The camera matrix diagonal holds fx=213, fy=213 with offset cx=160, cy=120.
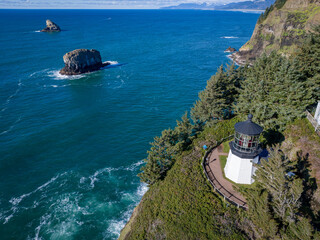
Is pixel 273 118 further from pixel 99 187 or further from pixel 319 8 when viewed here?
pixel 319 8

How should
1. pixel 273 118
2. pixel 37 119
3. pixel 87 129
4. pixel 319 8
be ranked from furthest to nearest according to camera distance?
pixel 319 8 → pixel 37 119 → pixel 87 129 → pixel 273 118

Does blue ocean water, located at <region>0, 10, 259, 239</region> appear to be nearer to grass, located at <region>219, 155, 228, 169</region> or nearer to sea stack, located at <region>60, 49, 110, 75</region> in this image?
sea stack, located at <region>60, 49, 110, 75</region>

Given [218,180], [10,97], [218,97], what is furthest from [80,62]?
[218,180]

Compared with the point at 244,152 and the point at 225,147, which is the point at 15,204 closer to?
the point at 225,147

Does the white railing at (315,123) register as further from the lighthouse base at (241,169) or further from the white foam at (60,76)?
the white foam at (60,76)

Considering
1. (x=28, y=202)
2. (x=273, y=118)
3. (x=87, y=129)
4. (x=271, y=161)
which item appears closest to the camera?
(x=271, y=161)

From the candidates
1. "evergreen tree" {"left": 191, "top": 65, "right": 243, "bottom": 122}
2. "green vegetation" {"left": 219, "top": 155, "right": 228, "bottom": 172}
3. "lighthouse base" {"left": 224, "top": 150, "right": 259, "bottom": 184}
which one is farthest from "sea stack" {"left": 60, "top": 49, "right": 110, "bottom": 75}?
"lighthouse base" {"left": 224, "top": 150, "right": 259, "bottom": 184}

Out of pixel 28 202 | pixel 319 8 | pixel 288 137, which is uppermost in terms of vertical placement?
pixel 319 8

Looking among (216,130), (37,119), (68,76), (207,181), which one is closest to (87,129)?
(37,119)
